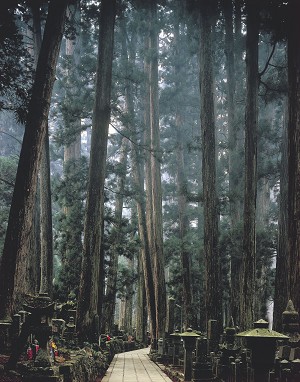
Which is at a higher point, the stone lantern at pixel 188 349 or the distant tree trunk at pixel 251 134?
the distant tree trunk at pixel 251 134

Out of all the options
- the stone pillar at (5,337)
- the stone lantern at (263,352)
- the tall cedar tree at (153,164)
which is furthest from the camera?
the tall cedar tree at (153,164)

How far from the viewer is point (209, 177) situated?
12.8 meters

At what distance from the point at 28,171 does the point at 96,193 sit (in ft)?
9.61

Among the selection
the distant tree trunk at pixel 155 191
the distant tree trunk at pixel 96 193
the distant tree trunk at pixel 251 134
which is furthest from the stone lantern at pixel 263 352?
the distant tree trunk at pixel 155 191

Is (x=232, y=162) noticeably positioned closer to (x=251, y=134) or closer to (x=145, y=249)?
(x=145, y=249)

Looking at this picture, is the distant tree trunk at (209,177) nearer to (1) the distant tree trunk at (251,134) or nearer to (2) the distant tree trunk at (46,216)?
(1) the distant tree trunk at (251,134)

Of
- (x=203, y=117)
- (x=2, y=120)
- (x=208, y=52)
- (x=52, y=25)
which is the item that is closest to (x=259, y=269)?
(x=203, y=117)

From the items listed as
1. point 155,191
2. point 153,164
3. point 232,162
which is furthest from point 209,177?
point 153,164

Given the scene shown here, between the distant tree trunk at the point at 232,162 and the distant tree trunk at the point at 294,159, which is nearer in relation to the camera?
the distant tree trunk at the point at 294,159

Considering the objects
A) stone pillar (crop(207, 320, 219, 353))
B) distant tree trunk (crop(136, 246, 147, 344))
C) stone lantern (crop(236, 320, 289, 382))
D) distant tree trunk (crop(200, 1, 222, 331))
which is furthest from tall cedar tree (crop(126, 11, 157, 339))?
stone lantern (crop(236, 320, 289, 382))

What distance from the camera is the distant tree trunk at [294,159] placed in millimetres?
7168

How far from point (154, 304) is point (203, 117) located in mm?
8499

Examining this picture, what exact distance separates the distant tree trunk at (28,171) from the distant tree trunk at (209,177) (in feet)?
16.6

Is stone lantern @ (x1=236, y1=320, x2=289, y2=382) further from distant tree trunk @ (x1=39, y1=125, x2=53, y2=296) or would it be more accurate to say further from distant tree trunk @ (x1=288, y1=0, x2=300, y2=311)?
distant tree trunk @ (x1=39, y1=125, x2=53, y2=296)
